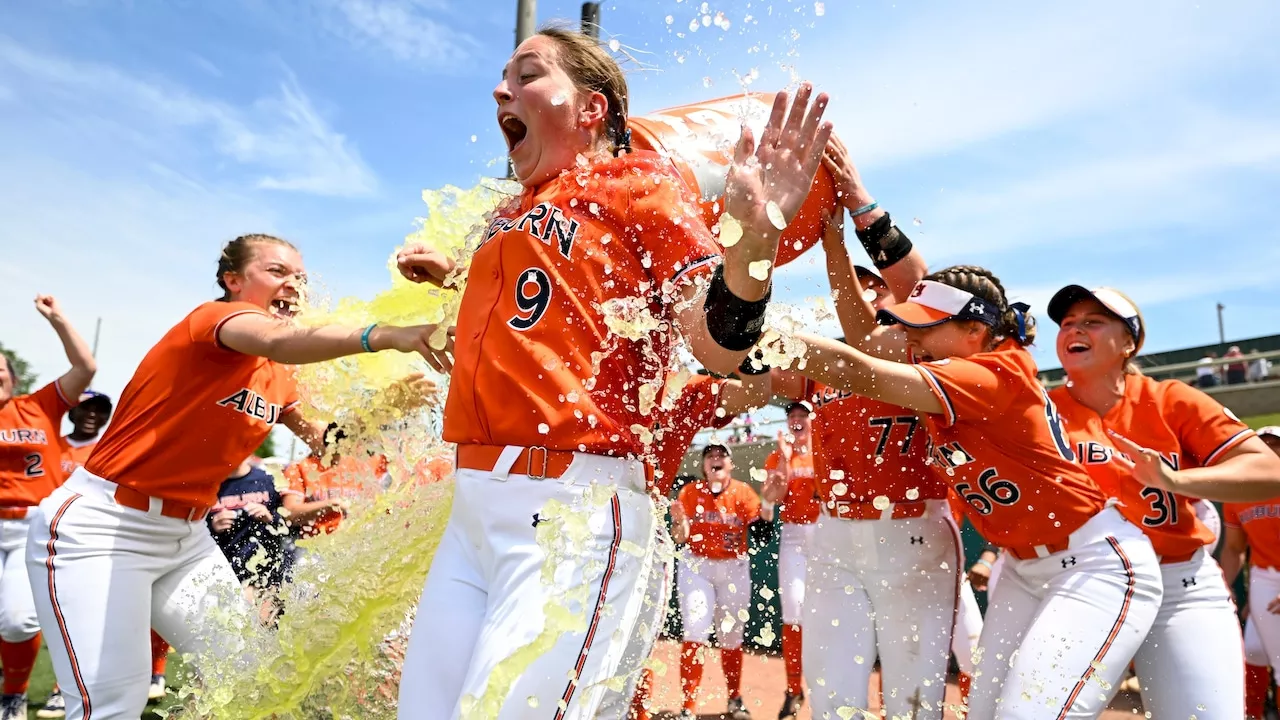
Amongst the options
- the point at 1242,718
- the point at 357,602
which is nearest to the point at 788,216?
the point at 357,602

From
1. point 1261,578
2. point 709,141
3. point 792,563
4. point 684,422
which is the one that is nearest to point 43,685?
point 792,563

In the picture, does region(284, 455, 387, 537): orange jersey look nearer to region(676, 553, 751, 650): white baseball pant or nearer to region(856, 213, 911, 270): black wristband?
region(676, 553, 751, 650): white baseball pant

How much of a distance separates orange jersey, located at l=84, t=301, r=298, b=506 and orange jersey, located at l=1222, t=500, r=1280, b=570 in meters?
6.37

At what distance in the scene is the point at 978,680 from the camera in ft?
10.7

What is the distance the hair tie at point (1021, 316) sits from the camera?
373cm

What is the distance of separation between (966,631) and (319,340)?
3273 millimetres

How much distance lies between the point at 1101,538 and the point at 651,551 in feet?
6.76

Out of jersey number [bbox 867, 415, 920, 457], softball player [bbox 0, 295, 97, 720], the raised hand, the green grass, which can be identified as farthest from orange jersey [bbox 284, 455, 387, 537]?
the raised hand

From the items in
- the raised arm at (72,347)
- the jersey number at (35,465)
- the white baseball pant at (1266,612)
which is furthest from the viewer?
the jersey number at (35,465)

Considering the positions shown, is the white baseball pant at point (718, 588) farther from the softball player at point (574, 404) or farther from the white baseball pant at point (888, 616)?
the softball player at point (574, 404)

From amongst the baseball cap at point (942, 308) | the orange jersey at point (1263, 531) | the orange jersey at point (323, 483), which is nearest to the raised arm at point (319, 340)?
the baseball cap at point (942, 308)

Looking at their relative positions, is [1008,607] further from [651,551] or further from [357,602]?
[357,602]

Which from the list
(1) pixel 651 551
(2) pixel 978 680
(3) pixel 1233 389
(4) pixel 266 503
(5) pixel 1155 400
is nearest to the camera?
(1) pixel 651 551

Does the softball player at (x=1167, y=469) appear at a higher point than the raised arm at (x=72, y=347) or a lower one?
lower
